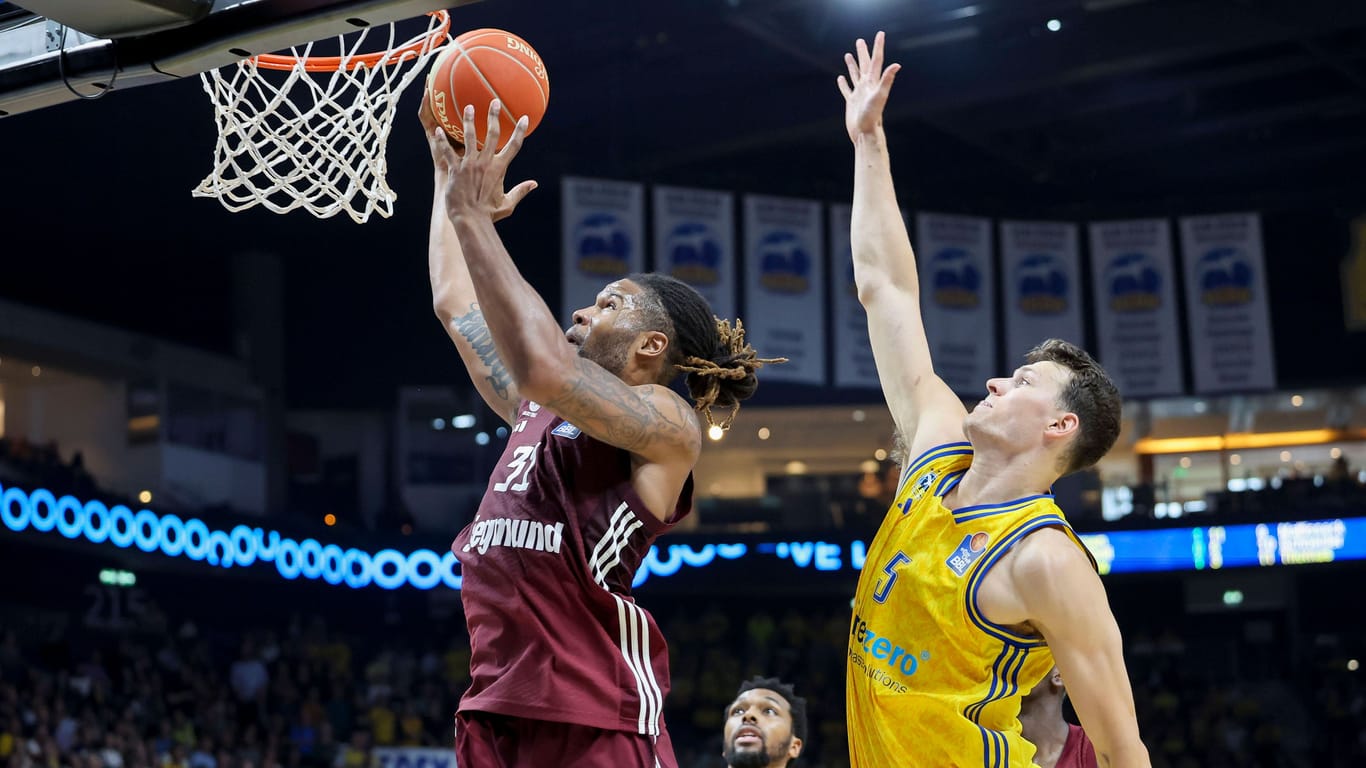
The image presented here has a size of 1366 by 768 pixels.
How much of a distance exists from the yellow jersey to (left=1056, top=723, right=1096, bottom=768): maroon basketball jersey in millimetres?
1390

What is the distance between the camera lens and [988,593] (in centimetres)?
322

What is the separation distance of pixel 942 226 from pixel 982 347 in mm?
1472

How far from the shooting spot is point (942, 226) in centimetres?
1725

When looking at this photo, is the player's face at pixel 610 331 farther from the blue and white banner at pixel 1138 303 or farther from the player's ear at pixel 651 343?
the blue and white banner at pixel 1138 303

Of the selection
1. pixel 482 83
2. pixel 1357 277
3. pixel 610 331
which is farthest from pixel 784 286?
pixel 610 331

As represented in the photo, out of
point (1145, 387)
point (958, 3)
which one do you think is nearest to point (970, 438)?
point (958, 3)

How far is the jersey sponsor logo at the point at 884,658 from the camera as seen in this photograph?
10.8 ft

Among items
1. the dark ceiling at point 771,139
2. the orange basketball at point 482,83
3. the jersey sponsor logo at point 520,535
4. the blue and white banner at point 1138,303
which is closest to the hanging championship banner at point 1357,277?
Answer: the dark ceiling at point 771,139

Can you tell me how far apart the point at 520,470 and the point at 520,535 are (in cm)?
19

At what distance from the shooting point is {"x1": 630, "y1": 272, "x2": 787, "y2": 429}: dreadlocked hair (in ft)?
11.1

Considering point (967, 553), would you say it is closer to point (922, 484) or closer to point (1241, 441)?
point (922, 484)

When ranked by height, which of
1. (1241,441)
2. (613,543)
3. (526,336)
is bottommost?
(613,543)

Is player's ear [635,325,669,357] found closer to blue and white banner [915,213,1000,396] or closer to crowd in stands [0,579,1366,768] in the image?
crowd in stands [0,579,1366,768]

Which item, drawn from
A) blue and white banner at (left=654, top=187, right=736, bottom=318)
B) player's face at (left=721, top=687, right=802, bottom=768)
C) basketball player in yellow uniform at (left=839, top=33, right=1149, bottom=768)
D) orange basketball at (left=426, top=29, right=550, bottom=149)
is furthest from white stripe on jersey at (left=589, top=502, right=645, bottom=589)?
blue and white banner at (left=654, top=187, right=736, bottom=318)
